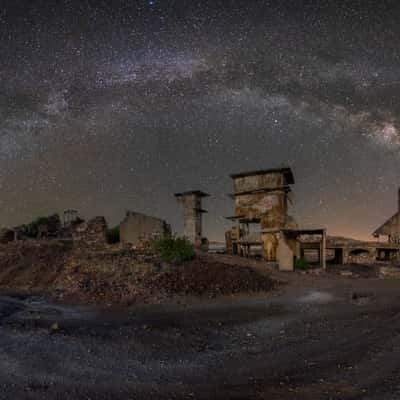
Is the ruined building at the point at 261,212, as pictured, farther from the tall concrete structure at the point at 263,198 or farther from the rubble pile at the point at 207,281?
the rubble pile at the point at 207,281

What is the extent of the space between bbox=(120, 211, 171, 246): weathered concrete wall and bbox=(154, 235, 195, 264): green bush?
6742mm

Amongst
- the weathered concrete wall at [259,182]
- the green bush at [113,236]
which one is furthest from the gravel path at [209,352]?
the weathered concrete wall at [259,182]

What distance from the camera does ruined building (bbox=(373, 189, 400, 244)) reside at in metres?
35.5

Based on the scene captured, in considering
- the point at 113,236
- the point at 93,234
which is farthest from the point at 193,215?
the point at 93,234

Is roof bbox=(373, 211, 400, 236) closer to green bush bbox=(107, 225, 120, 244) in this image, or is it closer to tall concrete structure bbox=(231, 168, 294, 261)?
tall concrete structure bbox=(231, 168, 294, 261)

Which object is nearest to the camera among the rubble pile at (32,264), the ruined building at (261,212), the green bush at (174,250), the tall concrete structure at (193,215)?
the green bush at (174,250)

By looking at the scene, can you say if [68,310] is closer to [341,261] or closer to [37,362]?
[37,362]

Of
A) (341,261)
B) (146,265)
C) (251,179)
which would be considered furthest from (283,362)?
(341,261)

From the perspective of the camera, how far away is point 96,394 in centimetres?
530

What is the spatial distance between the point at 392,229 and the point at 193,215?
19925 mm

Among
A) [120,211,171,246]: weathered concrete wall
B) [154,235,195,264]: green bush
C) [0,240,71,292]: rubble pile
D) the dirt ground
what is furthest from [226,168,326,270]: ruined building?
the dirt ground

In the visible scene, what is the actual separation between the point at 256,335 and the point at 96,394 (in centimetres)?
456

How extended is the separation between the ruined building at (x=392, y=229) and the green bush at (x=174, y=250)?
80.3 feet

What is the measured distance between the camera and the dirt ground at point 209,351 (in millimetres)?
5398
